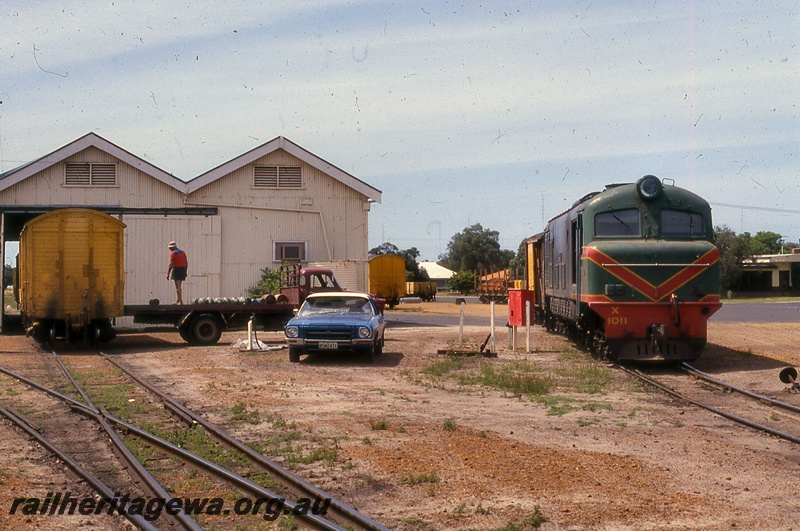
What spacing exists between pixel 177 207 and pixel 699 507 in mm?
26600

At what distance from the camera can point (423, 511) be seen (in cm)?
681

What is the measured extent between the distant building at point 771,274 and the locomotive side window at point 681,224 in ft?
204

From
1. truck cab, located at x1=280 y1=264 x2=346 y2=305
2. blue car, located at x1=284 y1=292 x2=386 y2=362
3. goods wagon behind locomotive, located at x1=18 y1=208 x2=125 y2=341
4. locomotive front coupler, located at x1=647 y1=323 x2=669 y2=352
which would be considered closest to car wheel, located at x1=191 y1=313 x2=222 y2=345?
goods wagon behind locomotive, located at x1=18 y1=208 x2=125 y2=341

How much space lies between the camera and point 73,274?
71.4 feet

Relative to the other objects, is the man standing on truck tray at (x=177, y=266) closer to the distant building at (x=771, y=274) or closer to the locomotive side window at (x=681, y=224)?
the locomotive side window at (x=681, y=224)

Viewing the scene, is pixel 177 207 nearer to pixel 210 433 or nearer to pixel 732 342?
pixel 732 342

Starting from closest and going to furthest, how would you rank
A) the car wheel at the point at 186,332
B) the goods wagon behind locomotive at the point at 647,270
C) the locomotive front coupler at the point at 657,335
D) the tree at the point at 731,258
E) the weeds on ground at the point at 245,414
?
1. the weeds on ground at the point at 245,414
2. the locomotive front coupler at the point at 657,335
3. the goods wagon behind locomotive at the point at 647,270
4. the car wheel at the point at 186,332
5. the tree at the point at 731,258

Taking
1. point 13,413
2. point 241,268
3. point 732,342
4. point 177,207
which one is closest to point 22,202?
point 177,207

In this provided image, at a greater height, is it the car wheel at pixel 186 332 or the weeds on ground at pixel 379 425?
the car wheel at pixel 186 332

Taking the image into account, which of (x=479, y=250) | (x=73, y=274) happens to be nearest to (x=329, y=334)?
(x=73, y=274)

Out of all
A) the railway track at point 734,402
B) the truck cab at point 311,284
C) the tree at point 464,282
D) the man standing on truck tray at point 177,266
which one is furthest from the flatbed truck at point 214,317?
the tree at point 464,282

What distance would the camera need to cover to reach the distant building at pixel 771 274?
75.8 m

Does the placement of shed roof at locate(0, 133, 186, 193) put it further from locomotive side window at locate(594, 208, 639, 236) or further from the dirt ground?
locomotive side window at locate(594, 208, 639, 236)

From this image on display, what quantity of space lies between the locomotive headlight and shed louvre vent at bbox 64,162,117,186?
20053mm
